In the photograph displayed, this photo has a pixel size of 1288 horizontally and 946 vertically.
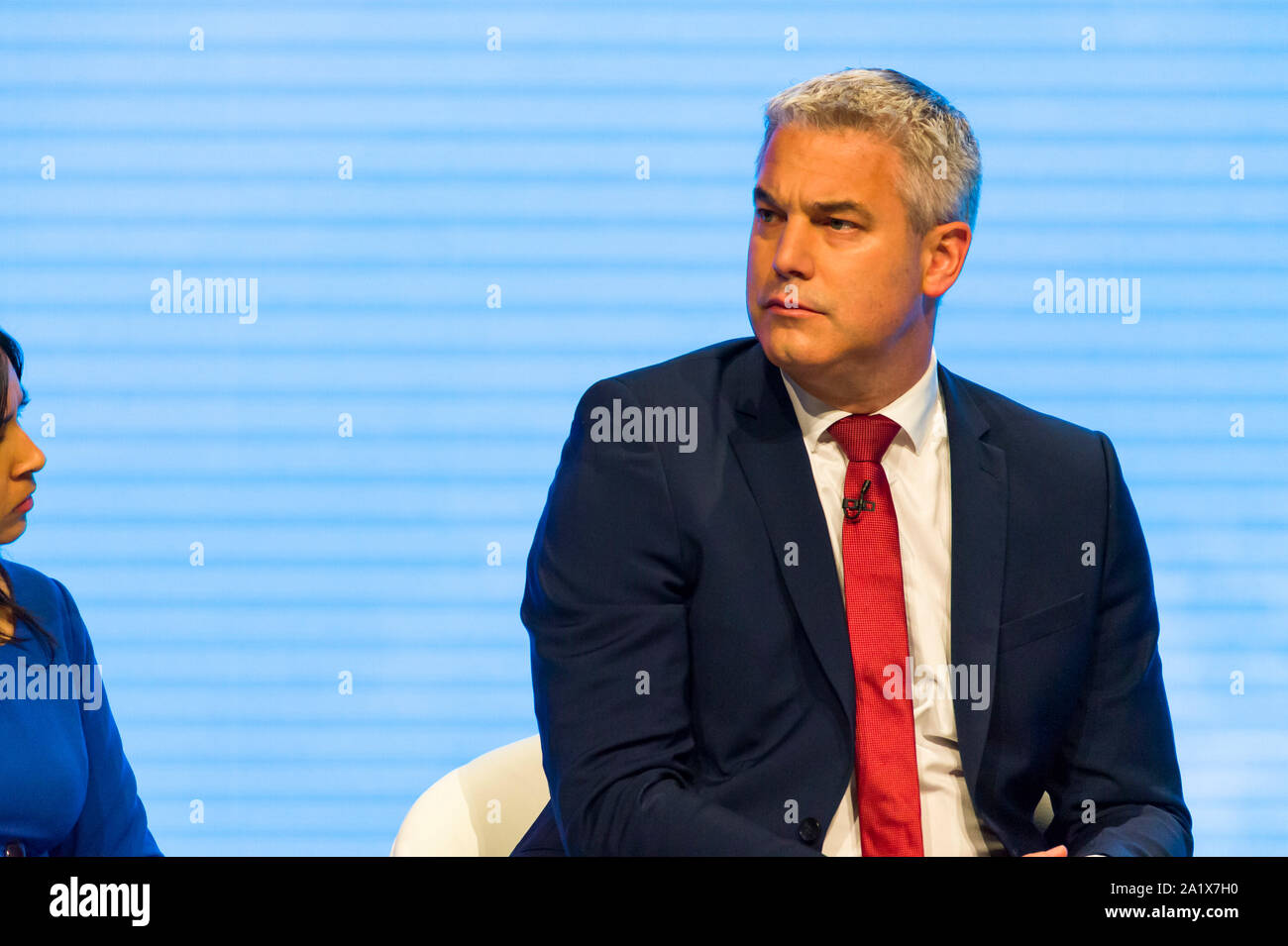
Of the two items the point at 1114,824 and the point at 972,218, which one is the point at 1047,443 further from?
the point at 1114,824

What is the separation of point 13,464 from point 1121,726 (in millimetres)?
1836

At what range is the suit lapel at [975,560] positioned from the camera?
6.42 ft

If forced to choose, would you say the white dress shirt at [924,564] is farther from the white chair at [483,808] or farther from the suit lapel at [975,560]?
the white chair at [483,808]

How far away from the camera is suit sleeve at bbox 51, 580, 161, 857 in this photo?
2.29 m

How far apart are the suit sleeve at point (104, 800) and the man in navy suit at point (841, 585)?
2.61ft

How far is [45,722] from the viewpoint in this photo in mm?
2227

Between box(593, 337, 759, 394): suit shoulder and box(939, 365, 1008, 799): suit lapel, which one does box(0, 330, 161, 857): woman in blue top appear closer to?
box(593, 337, 759, 394): suit shoulder

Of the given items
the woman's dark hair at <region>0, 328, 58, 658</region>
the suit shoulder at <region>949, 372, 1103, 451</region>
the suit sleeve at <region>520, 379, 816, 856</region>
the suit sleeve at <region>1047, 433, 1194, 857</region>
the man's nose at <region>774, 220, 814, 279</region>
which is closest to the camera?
the suit sleeve at <region>520, 379, 816, 856</region>

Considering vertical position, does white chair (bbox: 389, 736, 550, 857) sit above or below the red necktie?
below

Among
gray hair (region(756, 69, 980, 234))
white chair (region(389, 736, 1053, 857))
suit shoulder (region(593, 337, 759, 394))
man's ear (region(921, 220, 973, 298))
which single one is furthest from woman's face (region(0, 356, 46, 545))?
man's ear (region(921, 220, 973, 298))

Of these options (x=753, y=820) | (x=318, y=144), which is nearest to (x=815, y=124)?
(x=753, y=820)

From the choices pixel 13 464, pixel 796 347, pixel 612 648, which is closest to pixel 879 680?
pixel 612 648

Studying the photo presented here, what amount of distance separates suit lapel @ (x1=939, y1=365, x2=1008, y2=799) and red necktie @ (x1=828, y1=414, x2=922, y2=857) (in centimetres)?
8
